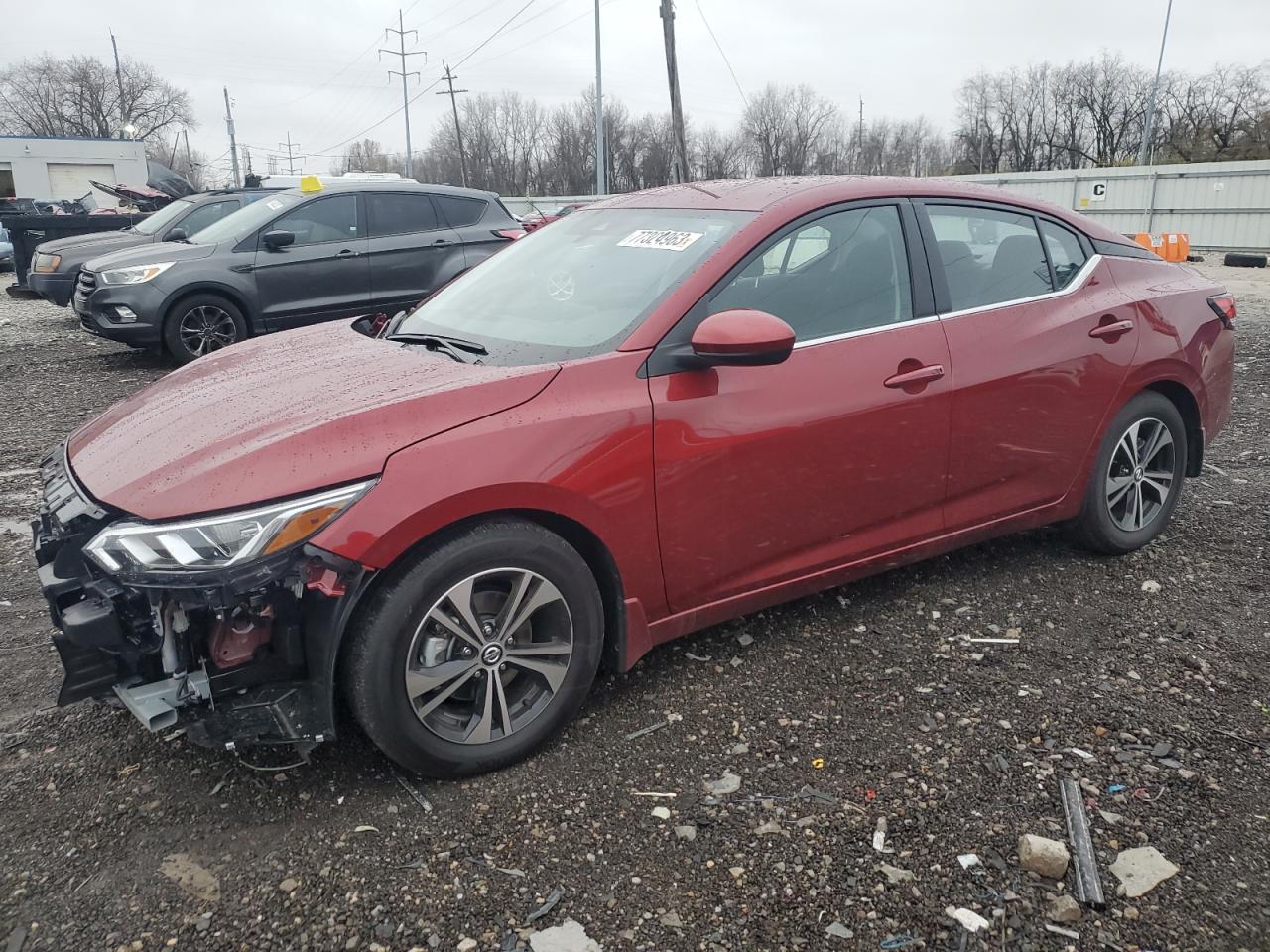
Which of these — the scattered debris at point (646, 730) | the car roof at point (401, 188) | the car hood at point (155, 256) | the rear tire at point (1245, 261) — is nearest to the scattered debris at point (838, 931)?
the scattered debris at point (646, 730)

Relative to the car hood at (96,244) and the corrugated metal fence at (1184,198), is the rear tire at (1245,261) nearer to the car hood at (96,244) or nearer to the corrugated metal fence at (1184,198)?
the corrugated metal fence at (1184,198)

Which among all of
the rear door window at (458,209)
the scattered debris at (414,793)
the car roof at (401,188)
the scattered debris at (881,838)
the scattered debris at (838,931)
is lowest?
the scattered debris at (838,931)

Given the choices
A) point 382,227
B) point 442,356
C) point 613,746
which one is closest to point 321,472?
point 442,356

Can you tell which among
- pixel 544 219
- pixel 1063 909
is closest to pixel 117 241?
pixel 544 219

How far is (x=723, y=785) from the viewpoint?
2734mm

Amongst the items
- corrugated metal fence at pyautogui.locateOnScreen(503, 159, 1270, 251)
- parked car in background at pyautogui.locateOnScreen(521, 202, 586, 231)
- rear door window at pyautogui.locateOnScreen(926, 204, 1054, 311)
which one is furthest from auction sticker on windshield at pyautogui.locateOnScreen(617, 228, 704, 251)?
corrugated metal fence at pyautogui.locateOnScreen(503, 159, 1270, 251)

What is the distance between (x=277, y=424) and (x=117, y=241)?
451 inches

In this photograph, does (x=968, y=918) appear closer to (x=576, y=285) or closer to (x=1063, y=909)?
(x=1063, y=909)

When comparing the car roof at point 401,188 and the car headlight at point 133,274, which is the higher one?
the car roof at point 401,188

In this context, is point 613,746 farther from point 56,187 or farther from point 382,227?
point 56,187

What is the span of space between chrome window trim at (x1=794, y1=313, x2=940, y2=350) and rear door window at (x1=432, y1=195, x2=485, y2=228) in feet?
24.4

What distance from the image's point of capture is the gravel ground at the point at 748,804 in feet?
7.36

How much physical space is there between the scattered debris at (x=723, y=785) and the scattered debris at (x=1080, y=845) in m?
0.87

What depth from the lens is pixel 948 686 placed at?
325 centimetres
